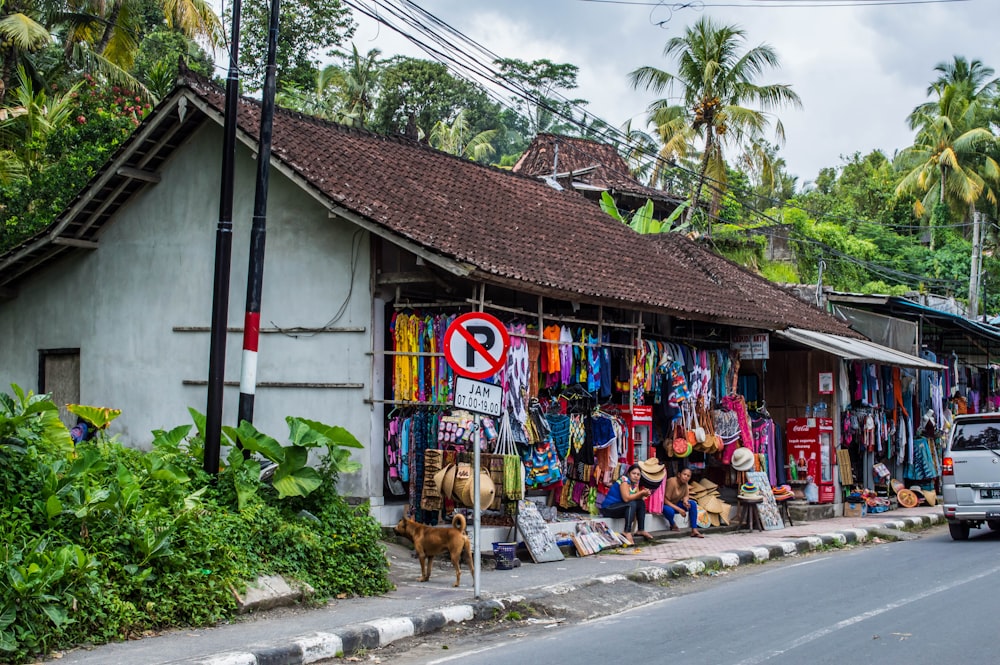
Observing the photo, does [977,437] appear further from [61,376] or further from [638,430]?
[61,376]

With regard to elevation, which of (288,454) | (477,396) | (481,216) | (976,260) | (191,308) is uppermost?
(976,260)

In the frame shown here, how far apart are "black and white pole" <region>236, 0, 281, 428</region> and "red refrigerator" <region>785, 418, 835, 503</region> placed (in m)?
12.4

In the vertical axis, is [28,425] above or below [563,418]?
below

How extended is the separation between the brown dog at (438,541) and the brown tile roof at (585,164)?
Result: 22.6m

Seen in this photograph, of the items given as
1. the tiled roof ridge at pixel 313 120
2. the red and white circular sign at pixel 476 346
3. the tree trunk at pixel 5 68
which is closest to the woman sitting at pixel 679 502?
the tiled roof ridge at pixel 313 120

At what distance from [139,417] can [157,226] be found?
2.79 m

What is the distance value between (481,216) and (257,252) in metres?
4.84

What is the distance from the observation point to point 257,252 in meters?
11.1

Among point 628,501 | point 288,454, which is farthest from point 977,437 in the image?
point 288,454

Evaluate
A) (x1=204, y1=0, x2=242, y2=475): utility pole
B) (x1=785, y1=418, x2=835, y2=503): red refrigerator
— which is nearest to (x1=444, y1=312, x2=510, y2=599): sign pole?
(x1=204, y1=0, x2=242, y2=475): utility pole

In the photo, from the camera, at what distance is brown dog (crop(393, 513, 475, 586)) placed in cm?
1057

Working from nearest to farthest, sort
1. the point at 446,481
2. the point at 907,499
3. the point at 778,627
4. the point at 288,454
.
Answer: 1. the point at 778,627
2. the point at 288,454
3. the point at 446,481
4. the point at 907,499

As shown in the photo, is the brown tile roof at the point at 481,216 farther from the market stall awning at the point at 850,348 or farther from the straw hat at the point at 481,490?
the straw hat at the point at 481,490

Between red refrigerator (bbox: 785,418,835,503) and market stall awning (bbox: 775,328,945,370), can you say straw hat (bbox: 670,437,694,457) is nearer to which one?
market stall awning (bbox: 775,328,945,370)
